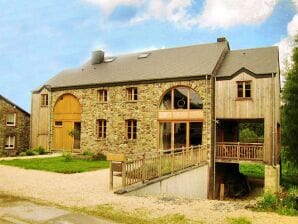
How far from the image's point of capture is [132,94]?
77.4 ft

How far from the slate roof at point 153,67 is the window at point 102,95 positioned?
712 mm

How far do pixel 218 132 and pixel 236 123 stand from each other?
2.95 m

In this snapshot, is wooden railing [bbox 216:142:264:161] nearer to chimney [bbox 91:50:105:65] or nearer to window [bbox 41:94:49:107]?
chimney [bbox 91:50:105:65]

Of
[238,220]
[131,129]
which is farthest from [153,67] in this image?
[238,220]

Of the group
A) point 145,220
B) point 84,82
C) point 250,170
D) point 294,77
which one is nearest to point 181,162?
point 145,220

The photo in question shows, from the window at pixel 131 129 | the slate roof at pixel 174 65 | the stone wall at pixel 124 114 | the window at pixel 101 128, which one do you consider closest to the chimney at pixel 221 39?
the slate roof at pixel 174 65

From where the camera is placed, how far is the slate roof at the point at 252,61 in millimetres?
19281

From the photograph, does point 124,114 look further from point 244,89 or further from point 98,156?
point 244,89

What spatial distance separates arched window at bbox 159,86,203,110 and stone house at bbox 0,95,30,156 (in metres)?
14.3

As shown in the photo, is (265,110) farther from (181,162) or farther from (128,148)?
(128,148)

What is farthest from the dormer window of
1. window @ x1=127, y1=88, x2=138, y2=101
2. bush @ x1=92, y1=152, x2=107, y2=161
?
bush @ x1=92, y1=152, x2=107, y2=161

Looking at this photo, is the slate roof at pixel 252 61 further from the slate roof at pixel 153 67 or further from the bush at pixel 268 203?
the bush at pixel 268 203

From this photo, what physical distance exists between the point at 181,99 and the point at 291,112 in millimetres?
7458

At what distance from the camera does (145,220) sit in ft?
24.3
